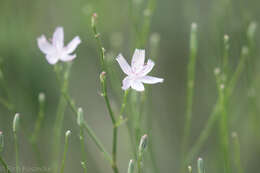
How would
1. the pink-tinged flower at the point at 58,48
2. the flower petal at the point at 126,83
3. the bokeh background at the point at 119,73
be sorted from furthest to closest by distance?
the bokeh background at the point at 119,73, the pink-tinged flower at the point at 58,48, the flower petal at the point at 126,83

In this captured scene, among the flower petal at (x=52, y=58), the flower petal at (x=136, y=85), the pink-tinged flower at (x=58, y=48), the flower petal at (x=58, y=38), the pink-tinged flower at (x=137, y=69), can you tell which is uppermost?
the flower petal at (x=58, y=38)

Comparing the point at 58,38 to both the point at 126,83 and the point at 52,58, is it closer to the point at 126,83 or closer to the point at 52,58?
the point at 52,58

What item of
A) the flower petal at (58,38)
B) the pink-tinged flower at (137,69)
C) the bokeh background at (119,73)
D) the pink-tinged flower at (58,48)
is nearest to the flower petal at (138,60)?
the pink-tinged flower at (137,69)

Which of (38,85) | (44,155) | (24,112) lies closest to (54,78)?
(38,85)

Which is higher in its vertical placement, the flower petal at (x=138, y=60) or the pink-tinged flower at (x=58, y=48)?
the pink-tinged flower at (x=58, y=48)

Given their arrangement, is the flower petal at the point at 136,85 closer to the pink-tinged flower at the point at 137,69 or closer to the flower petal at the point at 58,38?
the pink-tinged flower at the point at 137,69

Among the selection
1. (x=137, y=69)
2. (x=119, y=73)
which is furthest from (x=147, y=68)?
(x=119, y=73)
